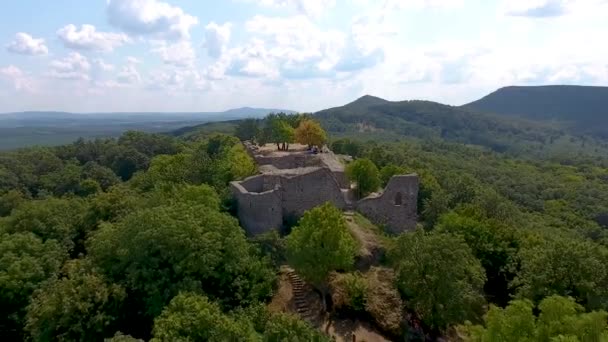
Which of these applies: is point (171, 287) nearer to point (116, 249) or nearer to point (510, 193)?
point (116, 249)

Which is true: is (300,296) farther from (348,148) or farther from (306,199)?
(348,148)

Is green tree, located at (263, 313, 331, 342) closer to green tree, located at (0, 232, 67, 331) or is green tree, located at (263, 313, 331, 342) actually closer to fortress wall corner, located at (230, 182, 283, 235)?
fortress wall corner, located at (230, 182, 283, 235)

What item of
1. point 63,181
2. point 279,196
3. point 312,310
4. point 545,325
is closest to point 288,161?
point 279,196

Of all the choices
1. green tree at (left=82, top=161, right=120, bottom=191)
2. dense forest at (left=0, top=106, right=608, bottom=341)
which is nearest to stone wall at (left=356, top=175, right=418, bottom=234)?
dense forest at (left=0, top=106, right=608, bottom=341)

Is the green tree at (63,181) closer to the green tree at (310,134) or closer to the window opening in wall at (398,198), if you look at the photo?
the green tree at (310,134)

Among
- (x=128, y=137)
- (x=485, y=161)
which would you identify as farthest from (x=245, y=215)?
(x=485, y=161)

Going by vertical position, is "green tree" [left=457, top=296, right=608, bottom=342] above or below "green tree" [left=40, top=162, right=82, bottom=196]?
above
